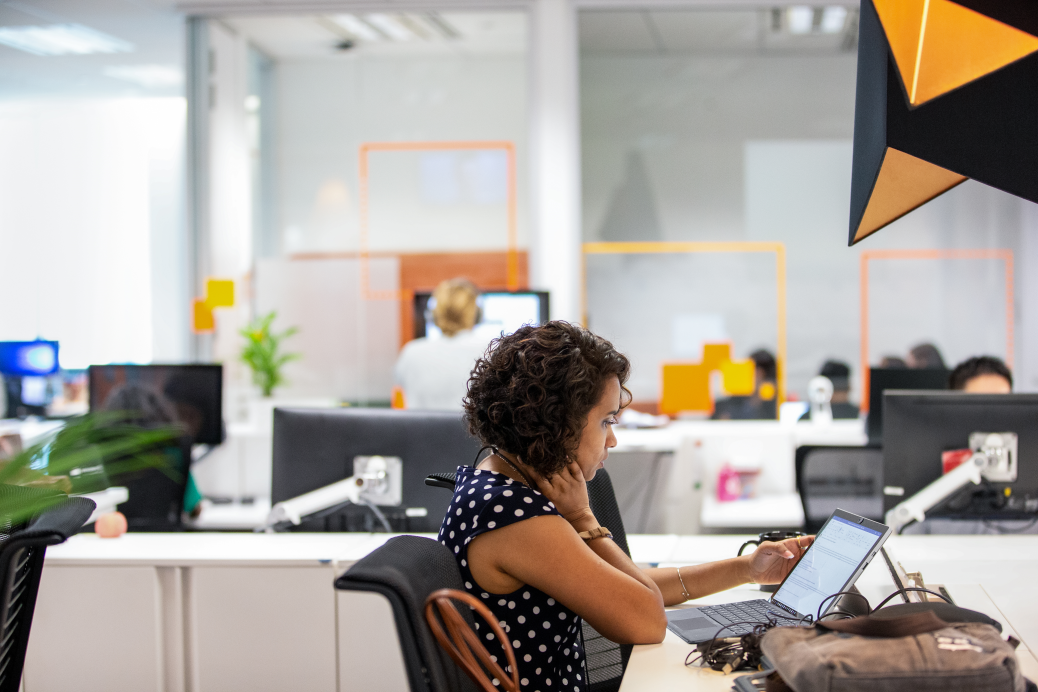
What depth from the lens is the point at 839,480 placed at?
3121 mm

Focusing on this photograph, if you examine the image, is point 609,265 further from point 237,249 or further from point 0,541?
point 0,541

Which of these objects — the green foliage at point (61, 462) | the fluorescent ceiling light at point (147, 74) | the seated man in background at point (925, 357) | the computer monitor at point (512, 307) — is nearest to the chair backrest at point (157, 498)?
the computer monitor at point (512, 307)

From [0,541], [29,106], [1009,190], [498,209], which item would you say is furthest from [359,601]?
[29,106]

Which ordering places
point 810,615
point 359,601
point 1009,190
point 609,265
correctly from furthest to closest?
→ point 609,265
point 359,601
point 810,615
point 1009,190

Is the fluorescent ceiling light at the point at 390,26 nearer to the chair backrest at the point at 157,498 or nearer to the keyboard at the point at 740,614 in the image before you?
the chair backrest at the point at 157,498

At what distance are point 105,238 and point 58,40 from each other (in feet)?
3.87

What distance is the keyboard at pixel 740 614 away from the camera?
1557 mm

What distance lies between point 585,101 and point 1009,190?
13.9 feet

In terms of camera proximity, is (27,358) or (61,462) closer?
(61,462)

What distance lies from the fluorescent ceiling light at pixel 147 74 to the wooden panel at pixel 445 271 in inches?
69.2

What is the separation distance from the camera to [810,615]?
1497 mm

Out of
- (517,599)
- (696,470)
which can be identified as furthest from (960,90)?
(696,470)

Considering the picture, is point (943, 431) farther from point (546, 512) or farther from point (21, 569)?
point (21, 569)

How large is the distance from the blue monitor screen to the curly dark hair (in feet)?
14.5
